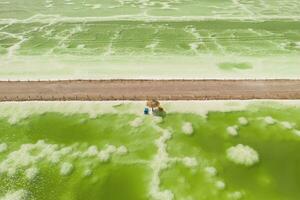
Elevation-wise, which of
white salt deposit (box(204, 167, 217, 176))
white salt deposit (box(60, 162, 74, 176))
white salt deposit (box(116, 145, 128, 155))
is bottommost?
white salt deposit (box(204, 167, 217, 176))

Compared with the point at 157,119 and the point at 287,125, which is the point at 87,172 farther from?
the point at 287,125

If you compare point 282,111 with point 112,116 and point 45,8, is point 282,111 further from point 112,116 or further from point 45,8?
point 45,8

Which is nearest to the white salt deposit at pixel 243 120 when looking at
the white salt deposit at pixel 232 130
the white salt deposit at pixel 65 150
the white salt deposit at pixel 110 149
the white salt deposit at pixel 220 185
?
the white salt deposit at pixel 232 130

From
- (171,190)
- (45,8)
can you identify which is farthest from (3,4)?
(171,190)

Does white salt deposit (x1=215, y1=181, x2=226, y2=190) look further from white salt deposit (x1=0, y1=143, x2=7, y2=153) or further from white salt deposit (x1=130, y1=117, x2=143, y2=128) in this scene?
white salt deposit (x1=0, y1=143, x2=7, y2=153)

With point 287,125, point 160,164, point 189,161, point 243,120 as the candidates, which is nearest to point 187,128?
point 189,161

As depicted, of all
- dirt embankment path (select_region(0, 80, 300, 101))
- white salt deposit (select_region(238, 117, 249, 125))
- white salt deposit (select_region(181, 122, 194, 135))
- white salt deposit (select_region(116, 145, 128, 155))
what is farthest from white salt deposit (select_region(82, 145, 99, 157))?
white salt deposit (select_region(238, 117, 249, 125))
